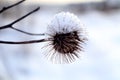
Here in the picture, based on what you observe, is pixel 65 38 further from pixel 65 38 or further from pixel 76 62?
pixel 76 62

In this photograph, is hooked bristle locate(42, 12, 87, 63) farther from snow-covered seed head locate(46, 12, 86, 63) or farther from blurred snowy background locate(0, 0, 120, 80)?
blurred snowy background locate(0, 0, 120, 80)

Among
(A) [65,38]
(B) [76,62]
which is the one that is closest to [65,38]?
(A) [65,38]

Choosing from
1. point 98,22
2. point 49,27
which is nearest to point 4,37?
point 98,22

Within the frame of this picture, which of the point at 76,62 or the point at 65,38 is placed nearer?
the point at 65,38

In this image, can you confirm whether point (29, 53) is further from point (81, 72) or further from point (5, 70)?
point (5, 70)

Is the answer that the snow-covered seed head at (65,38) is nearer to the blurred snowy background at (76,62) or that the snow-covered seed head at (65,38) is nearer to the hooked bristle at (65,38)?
the hooked bristle at (65,38)

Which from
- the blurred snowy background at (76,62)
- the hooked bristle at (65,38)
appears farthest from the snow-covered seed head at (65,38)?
the blurred snowy background at (76,62)

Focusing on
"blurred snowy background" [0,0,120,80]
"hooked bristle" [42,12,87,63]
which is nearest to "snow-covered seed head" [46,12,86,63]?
"hooked bristle" [42,12,87,63]
